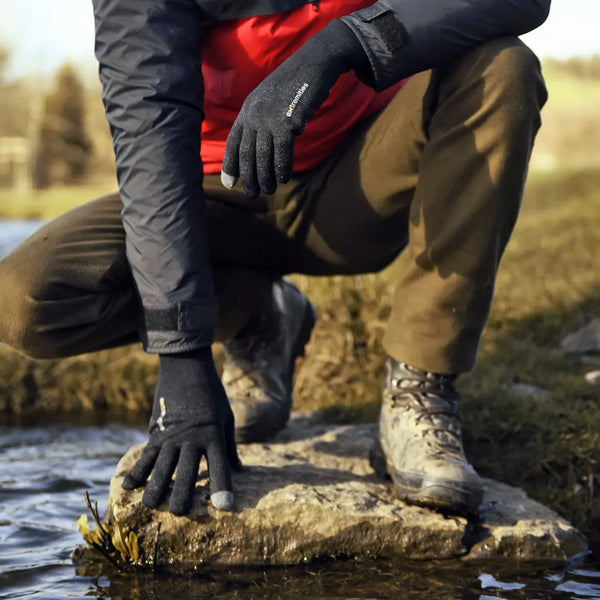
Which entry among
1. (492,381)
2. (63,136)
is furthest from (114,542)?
(63,136)

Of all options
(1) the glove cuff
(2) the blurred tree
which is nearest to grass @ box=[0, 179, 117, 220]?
(2) the blurred tree

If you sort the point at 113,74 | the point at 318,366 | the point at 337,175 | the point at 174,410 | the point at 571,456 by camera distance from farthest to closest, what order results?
the point at 318,366
the point at 571,456
the point at 337,175
the point at 113,74
the point at 174,410

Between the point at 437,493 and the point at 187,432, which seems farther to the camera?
the point at 437,493

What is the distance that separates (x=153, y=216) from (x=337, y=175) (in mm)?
647

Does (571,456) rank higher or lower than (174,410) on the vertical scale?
lower

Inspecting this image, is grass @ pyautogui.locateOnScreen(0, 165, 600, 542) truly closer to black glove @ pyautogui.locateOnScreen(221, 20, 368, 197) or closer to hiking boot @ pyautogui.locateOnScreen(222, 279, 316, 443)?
hiking boot @ pyautogui.locateOnScreen(222, 279, 316, 443)

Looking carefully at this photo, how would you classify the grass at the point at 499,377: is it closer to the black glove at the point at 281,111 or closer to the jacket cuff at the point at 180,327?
the jacket cuff at the point at 180,327

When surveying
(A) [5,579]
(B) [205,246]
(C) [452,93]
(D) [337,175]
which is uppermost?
(C) [452,93]

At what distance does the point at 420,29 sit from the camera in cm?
212

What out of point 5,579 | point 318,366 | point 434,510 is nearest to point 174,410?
point 5,579

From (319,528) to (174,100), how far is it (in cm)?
117

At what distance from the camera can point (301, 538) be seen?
2.24 meters

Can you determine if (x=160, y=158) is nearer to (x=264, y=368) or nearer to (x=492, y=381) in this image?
(x=264, y=368)

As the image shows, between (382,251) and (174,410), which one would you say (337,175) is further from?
(174,410)
